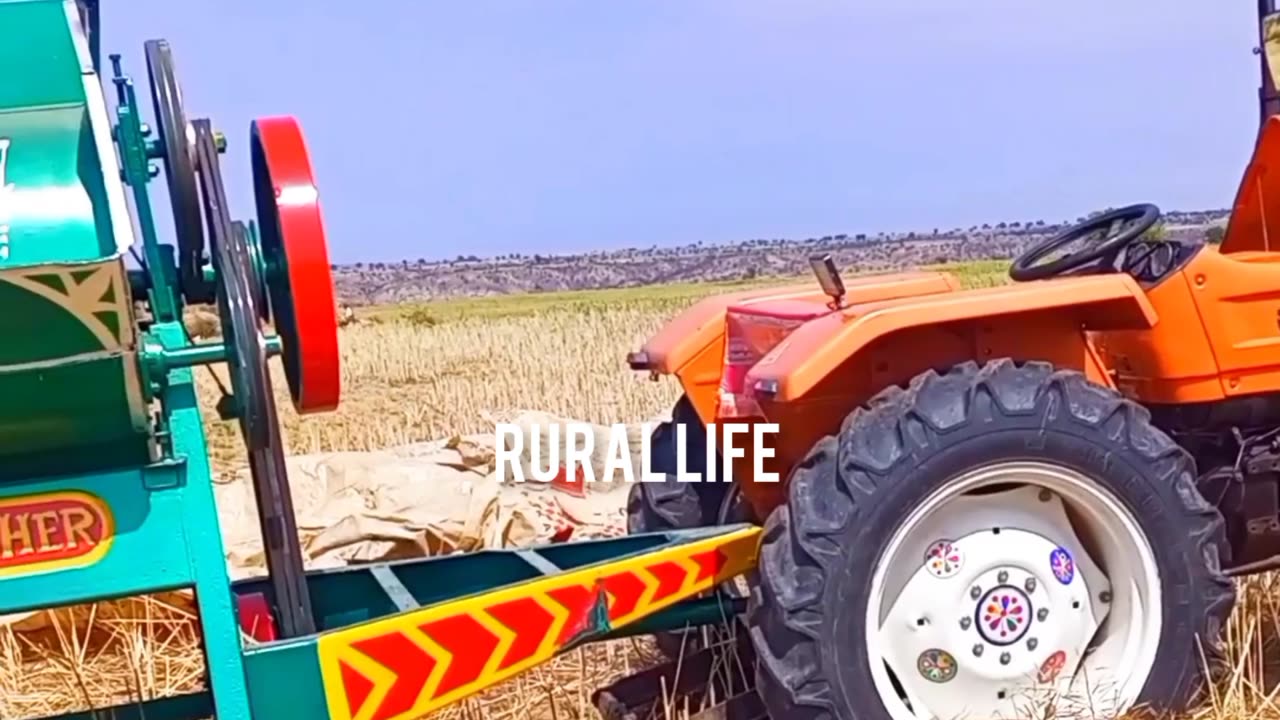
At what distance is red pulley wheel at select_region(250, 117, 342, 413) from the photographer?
9.03 ft

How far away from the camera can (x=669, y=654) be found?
4.52m

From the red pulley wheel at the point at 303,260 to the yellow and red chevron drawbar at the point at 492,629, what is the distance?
481mm

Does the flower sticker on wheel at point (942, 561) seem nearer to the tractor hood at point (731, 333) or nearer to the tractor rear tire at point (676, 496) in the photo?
the tractor hood at point (731, 333)

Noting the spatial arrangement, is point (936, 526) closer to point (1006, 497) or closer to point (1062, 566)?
point (1006, 497)

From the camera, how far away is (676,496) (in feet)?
14.5

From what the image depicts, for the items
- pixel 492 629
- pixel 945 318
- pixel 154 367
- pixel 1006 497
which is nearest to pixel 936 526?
pixel 1006 497

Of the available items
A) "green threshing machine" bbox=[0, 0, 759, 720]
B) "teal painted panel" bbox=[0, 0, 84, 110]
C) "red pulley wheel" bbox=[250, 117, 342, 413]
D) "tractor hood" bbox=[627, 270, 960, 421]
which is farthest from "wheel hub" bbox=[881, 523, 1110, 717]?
"teal painted panel" bbox=[0, 0, 84, 110]

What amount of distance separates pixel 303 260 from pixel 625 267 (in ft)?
199

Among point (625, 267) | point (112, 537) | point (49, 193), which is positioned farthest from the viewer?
point (625, 267)

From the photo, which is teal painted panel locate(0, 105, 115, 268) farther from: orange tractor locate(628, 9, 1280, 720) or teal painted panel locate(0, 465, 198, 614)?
orange tractor locate(628, 9, 1280, 720)

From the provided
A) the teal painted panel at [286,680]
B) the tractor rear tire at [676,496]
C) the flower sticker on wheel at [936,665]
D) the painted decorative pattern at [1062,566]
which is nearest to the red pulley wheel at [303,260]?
the teal painted panel at [286,680]

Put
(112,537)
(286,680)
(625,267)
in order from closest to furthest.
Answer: (112,537), (286,680), (625,267)

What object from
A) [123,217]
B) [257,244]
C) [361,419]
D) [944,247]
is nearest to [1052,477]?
[257,244]

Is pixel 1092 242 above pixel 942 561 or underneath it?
above
